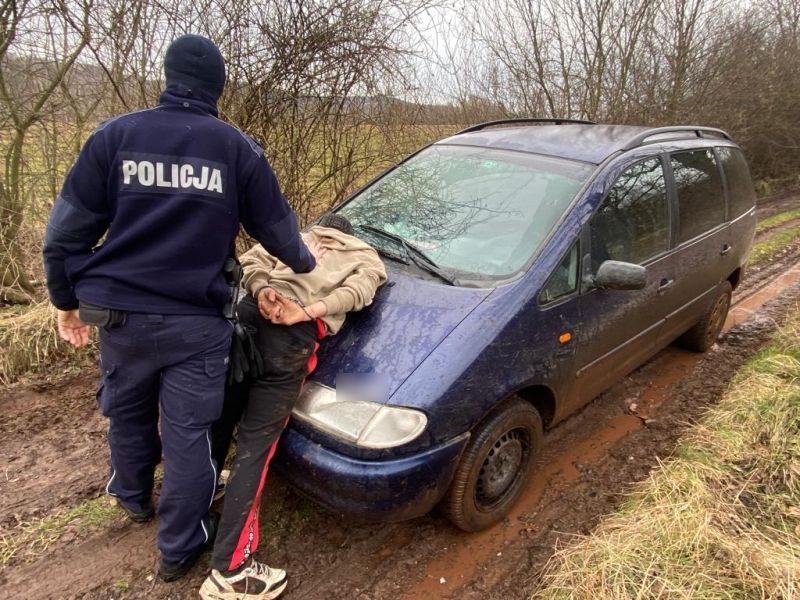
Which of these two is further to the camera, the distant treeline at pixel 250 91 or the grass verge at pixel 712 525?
the distant treeline at pixel 250 91

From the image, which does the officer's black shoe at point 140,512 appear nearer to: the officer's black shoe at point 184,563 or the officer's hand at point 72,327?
the officer's black shoe at point 184,563

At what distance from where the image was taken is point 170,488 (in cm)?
225

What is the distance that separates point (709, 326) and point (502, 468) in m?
2.96

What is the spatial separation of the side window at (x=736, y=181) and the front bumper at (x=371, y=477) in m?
3.48

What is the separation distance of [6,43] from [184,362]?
3868 millimetres

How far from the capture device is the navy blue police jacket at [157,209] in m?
1.91

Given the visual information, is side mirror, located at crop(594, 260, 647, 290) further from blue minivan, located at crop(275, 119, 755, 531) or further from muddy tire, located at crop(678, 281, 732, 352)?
muddy tire, located at crop(678, 281, 732, 352)

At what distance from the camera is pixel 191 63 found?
6.48 ft

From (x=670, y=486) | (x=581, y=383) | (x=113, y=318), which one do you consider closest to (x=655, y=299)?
(x=581, y=383)

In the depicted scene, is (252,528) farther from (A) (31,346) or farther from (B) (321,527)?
(A) (31,346)

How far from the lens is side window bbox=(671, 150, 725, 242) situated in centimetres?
370

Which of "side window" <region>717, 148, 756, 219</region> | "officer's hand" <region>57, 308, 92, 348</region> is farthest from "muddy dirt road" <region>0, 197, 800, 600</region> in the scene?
"side window" <region>717, 148, 756, 219</region>

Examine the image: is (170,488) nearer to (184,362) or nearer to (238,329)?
(184,362)

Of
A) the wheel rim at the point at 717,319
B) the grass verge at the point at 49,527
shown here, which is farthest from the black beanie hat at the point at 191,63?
the wheel rim at the point at 717,319
